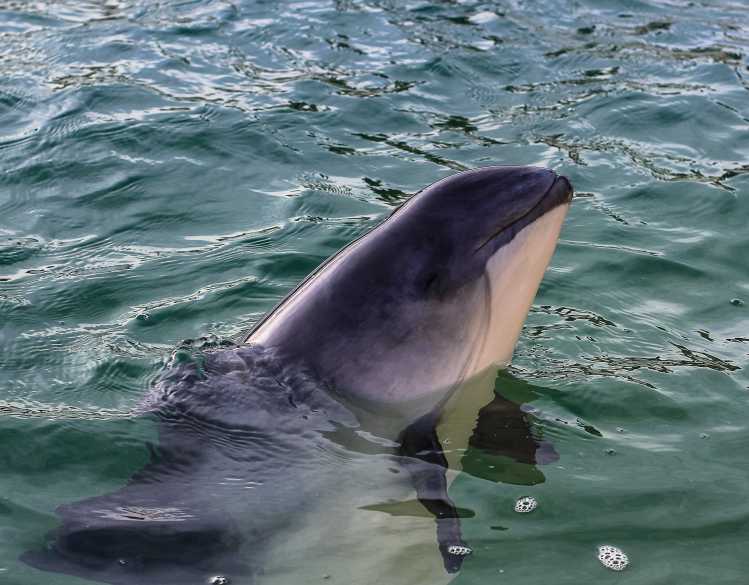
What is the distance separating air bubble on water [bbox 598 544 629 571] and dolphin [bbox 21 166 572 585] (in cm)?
58

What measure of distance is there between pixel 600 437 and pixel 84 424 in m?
2.59

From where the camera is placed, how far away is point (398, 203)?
871 centimetres

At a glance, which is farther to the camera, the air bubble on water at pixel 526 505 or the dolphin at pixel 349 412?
the air bubble on water at pixel 526 505

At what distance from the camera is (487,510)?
16.1 feet

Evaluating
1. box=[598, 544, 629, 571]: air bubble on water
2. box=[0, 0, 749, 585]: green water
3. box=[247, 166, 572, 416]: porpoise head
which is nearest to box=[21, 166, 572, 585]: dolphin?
box=[247, 166, 572, 416]: porpoise head

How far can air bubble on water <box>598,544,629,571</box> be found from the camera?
453 centimetres

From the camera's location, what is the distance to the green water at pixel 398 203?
507cm

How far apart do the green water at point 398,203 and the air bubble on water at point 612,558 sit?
4 centimetres

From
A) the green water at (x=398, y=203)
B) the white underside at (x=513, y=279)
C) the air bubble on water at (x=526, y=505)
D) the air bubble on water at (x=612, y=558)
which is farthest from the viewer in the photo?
the white underside at (x=513, y=279)

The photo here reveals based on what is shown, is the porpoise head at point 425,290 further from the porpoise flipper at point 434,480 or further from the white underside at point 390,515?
the porpoise flipper at point 434,480

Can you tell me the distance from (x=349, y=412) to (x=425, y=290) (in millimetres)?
671

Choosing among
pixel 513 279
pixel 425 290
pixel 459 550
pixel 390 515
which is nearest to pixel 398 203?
pixel 513 279

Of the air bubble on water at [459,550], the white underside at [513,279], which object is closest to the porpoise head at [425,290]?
the white underside at [513,279]

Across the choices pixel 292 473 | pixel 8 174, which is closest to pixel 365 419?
pixel 292 473
